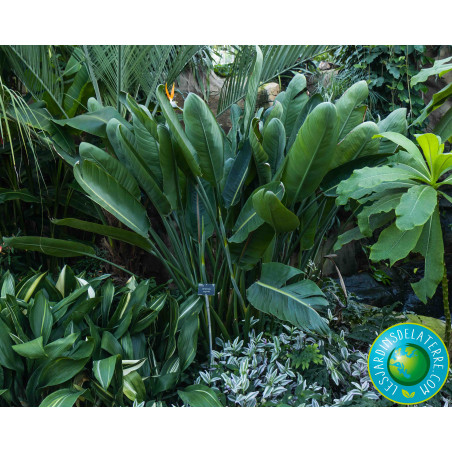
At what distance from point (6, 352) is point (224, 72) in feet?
11.8

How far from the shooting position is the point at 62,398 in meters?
1.61

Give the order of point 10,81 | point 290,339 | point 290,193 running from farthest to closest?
point 10,81
point 290,339
point 290,193

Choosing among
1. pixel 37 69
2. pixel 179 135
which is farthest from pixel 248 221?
pixel 37 69

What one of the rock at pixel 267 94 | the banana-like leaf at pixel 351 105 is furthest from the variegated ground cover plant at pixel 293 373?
the rock at pixel 267 94

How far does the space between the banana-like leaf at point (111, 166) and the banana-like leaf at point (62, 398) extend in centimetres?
A: 95

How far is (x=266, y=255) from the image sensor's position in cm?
217

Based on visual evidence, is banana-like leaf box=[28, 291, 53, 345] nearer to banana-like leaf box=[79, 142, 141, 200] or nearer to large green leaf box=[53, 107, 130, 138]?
banana-like leaf box=[79, 142, 141, 200]

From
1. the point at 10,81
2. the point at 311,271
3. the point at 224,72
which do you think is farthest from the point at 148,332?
the point at 224,72

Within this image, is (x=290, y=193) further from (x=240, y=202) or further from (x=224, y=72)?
(x=224, y=72)

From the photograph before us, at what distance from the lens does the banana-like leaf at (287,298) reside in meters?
1.77

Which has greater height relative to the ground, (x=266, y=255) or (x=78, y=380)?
(x=266, y=255)

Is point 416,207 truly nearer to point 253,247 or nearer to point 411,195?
point 411,195

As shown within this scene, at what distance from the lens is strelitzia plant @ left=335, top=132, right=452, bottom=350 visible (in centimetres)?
165

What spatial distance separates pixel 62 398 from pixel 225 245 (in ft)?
3.17
